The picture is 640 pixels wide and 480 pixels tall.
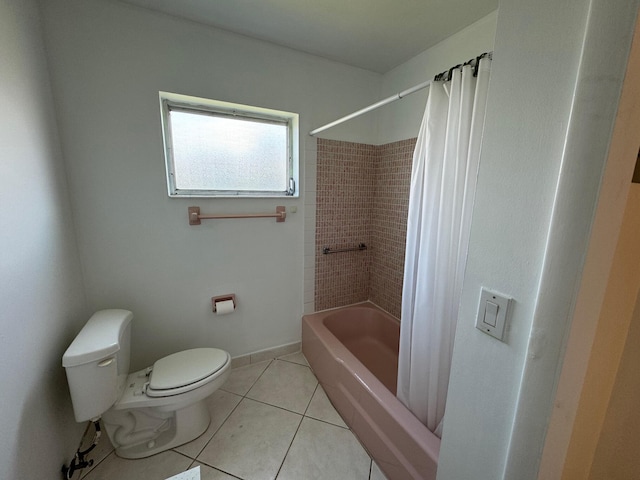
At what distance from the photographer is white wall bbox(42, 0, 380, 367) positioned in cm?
137

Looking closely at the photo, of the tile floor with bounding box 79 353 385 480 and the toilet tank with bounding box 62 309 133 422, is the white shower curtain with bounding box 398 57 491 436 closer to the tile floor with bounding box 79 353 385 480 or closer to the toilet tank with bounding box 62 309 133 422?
the tile floor with bounding box 79 353 385 480

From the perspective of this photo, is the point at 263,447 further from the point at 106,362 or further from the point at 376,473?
the point at 106,362

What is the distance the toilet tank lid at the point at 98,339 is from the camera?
42.9 inches

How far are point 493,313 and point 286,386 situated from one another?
1.72 m

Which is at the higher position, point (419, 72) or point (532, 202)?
point (419, 72)

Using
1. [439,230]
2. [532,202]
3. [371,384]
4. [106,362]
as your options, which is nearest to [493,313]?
[532,202]

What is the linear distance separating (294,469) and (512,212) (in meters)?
1.59

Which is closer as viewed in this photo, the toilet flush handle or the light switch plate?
the light switch plate

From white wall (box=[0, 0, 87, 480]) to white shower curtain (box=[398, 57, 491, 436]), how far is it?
64.0 inches

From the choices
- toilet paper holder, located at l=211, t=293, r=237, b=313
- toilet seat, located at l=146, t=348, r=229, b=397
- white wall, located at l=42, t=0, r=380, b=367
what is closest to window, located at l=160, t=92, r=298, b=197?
white wall, located at l=42, t=0, r=380, b=367

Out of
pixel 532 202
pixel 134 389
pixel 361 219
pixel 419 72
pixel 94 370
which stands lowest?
pixel 134 389

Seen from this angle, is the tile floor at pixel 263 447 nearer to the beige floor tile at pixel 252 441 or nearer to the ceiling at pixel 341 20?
the beige floor tile at pixel 252 441

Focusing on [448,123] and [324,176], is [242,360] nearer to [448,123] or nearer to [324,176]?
[324,176]

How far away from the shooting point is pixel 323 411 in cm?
166
